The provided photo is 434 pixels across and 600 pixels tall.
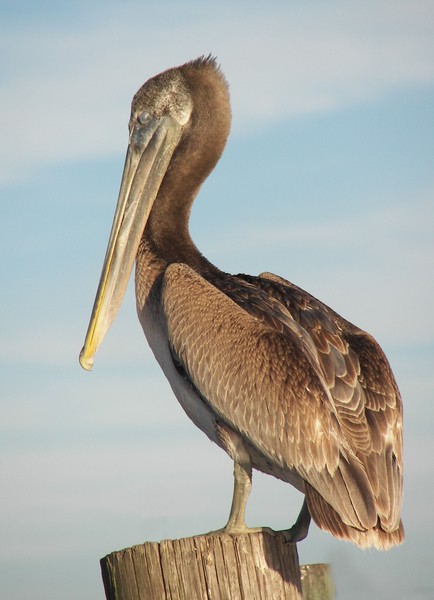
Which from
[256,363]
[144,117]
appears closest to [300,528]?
[256,363]

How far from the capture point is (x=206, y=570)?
5.35 metres

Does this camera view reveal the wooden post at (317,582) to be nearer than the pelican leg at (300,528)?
No

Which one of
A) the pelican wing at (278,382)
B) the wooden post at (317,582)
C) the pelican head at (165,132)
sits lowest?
the wooden post at (317,582)

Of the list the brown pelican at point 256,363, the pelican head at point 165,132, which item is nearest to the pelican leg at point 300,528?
the brown pelican at point 256,363

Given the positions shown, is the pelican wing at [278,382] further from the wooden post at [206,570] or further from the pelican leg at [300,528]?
the wooden post at [206,570]

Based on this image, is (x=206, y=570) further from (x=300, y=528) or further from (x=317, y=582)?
(x=317, y=582)

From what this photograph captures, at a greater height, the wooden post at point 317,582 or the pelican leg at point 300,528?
the pelican leg at point 300,528

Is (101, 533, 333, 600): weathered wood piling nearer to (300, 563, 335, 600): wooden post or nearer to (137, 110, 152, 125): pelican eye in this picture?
(300, 563, 335, 600): wooden post

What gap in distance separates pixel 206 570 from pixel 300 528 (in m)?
1.02

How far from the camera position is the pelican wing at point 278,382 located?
602cm

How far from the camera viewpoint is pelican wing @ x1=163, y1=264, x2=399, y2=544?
602cm

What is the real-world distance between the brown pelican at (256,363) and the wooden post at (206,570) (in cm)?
52

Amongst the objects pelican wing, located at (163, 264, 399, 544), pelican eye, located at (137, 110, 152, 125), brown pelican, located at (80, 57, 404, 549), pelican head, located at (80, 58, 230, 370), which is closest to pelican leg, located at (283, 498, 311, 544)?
brown pelican, located at (80, 57, 404, 549)

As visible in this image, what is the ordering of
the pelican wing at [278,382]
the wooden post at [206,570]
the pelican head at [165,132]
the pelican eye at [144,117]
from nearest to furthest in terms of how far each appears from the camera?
the wooden post at [206,570]
the pelican wing at [278,382]
the pelican head at [165,132]
the pelican eye at [144,117]
